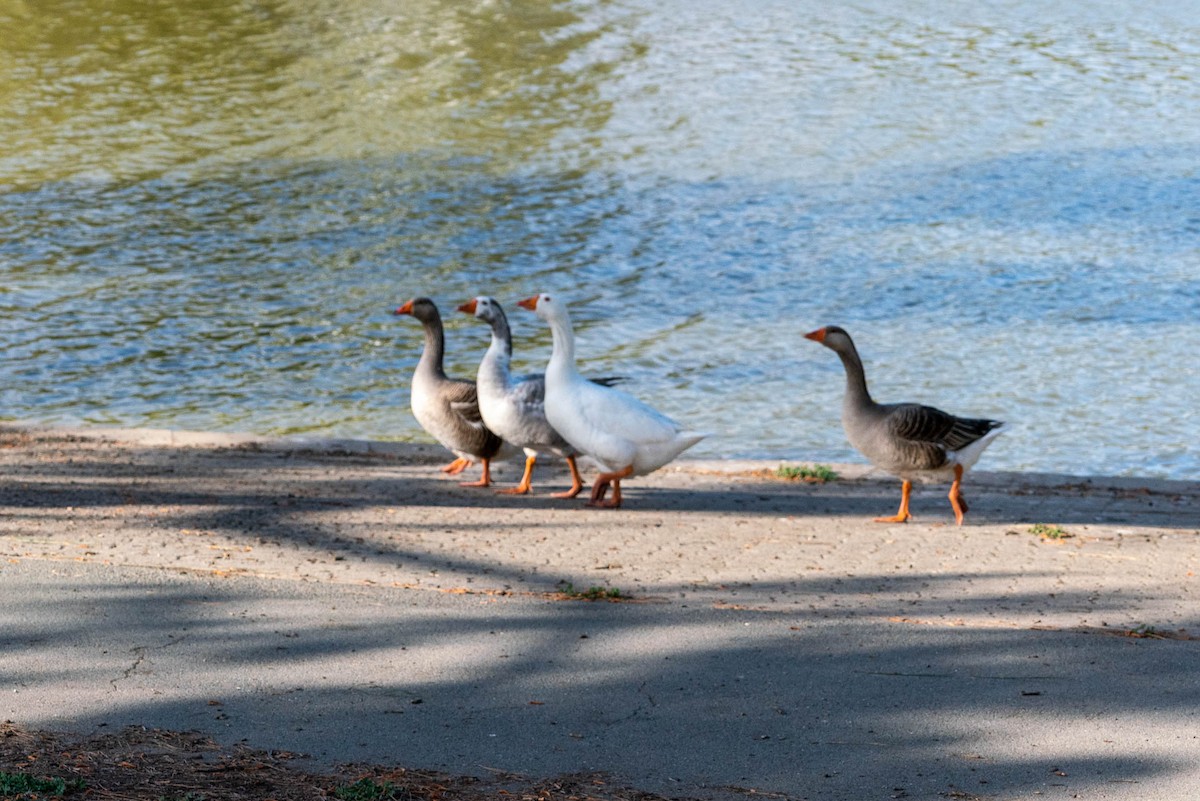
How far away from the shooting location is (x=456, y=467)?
9977 millimetres

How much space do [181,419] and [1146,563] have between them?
7969 millimetres

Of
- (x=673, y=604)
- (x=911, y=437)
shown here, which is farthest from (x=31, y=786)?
(x=911, y=437)

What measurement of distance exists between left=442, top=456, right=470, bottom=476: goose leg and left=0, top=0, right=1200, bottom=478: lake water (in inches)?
74.2

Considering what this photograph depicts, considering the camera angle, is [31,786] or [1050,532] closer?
[31,786]

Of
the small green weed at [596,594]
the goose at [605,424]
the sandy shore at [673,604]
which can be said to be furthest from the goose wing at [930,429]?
the small green weed at [596,594]

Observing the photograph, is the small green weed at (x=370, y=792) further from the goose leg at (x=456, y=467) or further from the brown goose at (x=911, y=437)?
the goose leg at (x=456, y=467)

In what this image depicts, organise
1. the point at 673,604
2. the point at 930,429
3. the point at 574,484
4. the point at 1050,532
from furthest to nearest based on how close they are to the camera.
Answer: the point at 574,484, the point at 930,429, the point at 1050,532, the point at 673,604

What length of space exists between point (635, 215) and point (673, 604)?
13775 mm

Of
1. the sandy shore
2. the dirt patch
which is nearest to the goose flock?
the sandy shore

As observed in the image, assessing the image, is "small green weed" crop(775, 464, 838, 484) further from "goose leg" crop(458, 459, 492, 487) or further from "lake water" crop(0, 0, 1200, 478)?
"goose leg" crop(458, 459, 492, 487)

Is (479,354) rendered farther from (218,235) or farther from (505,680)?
(505,680)

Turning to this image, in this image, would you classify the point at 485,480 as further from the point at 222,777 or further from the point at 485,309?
the point at 222,777

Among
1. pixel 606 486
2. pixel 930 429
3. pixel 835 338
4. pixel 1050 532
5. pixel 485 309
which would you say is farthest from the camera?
pixel 485 309

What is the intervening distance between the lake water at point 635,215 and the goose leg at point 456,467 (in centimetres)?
189
